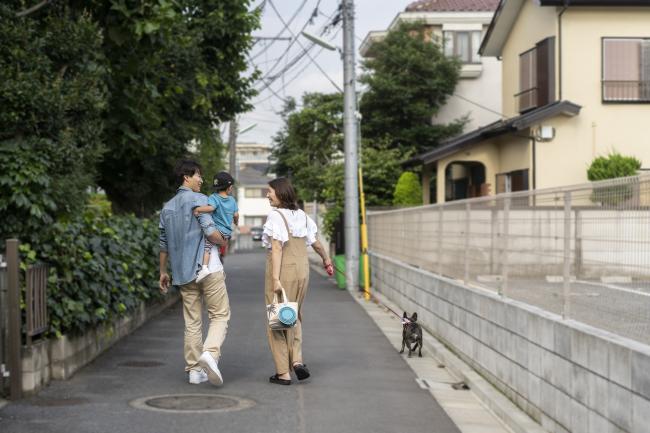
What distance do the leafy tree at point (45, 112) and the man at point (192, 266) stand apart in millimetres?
1100

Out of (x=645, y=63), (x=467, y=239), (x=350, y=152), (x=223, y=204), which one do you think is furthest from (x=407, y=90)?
(x=223, y=204)

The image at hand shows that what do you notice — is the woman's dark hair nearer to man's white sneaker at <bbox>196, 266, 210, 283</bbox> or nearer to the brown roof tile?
man's white sneaker at <bbox>196, 266, 210, 283</bbox>

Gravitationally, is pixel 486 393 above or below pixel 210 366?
below

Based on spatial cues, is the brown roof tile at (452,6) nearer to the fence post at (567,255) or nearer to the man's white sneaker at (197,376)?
the man's white sneaker at (197,376)

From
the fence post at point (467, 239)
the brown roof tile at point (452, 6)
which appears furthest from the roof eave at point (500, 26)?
the fence post at point (467, 239)

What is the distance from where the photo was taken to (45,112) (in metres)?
8.88

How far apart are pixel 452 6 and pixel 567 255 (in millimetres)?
35226

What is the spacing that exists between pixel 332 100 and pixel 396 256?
75.9 ft

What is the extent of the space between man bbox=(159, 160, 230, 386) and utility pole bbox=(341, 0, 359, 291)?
533 inches

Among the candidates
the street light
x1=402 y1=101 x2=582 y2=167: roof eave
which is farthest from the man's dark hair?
x1=402 y1=101 x2=582 y2=167: roof eave

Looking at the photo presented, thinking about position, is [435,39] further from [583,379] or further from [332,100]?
[583,379]

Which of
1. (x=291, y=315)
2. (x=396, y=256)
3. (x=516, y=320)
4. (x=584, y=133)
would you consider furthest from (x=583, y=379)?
(x=584, y=133)

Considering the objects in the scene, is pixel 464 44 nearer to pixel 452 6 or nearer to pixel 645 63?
pixel 452 6

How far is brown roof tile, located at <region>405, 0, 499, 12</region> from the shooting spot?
131 ft
